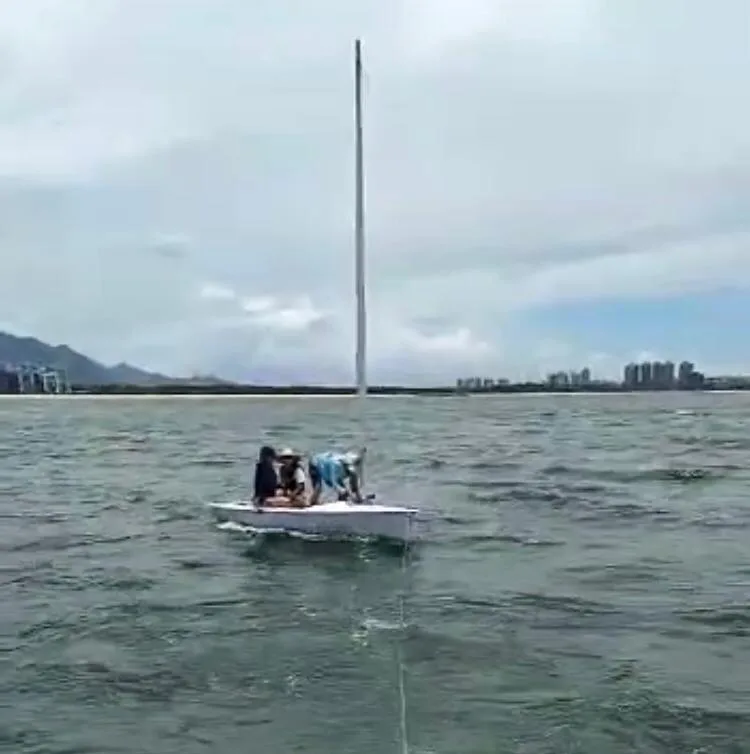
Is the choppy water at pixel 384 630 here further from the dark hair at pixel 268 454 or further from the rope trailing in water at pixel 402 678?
the dark hair at pixel 268 454

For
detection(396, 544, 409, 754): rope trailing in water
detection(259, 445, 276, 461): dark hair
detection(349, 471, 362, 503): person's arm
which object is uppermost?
detection(259, 445, 276, 461): dark hair

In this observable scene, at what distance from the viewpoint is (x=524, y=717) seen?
18.6 metres

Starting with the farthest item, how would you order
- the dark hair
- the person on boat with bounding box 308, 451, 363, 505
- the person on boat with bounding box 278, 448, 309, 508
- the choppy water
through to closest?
the person on boat with bounding box 278, 448, 309, 508 < the dark hair < the person on boat with bounding box 308, 451, 363, 505 < the choppy water

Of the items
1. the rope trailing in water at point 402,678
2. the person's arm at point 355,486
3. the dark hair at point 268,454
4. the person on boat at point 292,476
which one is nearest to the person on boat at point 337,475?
the person's arm at point 355,486

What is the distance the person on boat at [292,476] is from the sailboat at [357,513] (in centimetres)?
98

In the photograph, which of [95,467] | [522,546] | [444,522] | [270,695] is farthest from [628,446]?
[270,695]

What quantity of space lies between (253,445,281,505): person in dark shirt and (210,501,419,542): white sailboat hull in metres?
1.34

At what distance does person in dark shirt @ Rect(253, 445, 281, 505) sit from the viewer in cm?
3675

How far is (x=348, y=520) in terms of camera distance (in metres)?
34.2

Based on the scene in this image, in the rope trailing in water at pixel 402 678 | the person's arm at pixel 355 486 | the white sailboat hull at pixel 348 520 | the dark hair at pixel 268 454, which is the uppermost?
the dark hair at pixel 268 454

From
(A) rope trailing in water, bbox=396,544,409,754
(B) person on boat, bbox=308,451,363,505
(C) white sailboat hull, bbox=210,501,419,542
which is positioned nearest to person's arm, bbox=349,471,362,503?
(B) person on boat, bbox=308,451,363,505

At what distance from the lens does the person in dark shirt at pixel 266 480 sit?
36.8 metres

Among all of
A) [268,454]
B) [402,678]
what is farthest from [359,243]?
[402,678]

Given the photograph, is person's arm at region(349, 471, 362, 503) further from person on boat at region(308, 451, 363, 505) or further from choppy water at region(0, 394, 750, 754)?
choppy water at region(0, 394, 750, 754)
